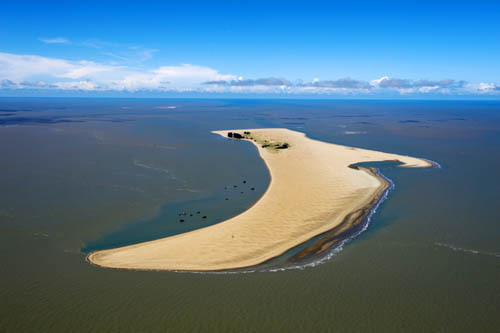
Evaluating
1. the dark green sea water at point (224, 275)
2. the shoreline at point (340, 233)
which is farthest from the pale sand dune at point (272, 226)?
the dark green sea water at point (224, 275)

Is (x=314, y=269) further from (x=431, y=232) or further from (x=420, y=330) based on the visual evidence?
(x=431, y=232)

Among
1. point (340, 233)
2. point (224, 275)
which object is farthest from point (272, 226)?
point (224, 275)

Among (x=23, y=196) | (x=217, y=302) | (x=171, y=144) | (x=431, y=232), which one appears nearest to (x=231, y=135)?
(x=171, y=144)

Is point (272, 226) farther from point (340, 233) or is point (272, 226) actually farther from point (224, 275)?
point (224, 275)

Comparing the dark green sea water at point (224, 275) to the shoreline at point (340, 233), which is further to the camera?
the shoreline at point (340, 233)

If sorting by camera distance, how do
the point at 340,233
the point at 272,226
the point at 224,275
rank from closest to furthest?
the point at 224,275
the point at 340,233
the point at 272,226

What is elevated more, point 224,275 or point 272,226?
point 272,226

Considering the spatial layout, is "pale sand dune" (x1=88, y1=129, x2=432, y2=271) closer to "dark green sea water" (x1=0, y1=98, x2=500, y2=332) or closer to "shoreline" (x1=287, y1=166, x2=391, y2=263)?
"shoreline" (x1=287, y1=166, x2=391, y2=263)

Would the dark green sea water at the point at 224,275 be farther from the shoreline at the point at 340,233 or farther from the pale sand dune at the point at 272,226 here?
the pale sand dune at the point at 272,226
